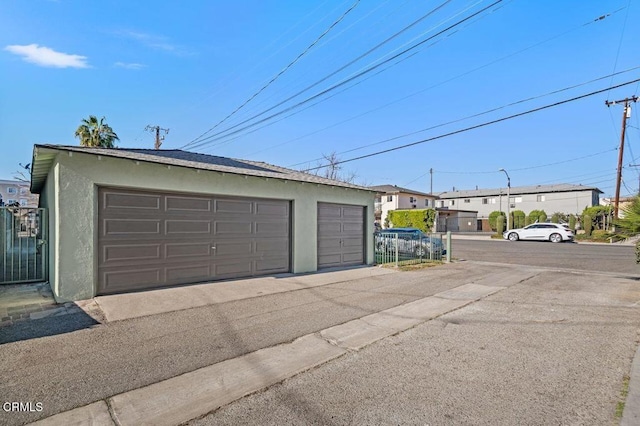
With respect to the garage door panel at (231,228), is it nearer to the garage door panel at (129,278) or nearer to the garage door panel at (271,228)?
the garage door panel at (271,228)

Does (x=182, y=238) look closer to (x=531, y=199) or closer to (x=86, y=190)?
(x=86, y=190)

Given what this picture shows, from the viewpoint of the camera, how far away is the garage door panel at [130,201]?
23.1ft

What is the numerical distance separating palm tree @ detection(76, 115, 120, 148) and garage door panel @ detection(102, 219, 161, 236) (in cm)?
1915

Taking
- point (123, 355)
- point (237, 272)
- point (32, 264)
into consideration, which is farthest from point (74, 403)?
point (32, 264)

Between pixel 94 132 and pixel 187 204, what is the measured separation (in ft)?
63.7

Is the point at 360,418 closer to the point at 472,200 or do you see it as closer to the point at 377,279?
the point at 377,279

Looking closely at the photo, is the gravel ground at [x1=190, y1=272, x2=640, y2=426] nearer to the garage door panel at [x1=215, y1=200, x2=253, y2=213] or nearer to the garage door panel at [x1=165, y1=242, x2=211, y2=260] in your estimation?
the garage door panel at [x1=165, y1=242, x2=211, y2=260]

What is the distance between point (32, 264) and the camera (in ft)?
33.6

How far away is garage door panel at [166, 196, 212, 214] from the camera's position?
784 cm

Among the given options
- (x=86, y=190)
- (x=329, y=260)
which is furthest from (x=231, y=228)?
(x=329, y=260)

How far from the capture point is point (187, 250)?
317 inches

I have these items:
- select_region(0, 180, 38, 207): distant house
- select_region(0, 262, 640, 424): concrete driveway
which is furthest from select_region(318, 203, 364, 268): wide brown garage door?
select_region(0, 180, 38, 207): distant house

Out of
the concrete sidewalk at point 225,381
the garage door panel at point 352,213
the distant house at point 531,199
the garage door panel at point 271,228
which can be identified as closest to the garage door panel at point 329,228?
the garage door panel at point 352,213

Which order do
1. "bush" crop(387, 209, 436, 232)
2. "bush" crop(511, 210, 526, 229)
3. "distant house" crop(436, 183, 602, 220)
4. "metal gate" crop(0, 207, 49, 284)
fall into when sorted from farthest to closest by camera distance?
"distant house" crop(436, 183, 602, 220)
"bush" crop(511, 210, 526, 229)
"bush" crop(387, 209, 436, 232)
"metal gate" crop(0, 207, 49, 284)
